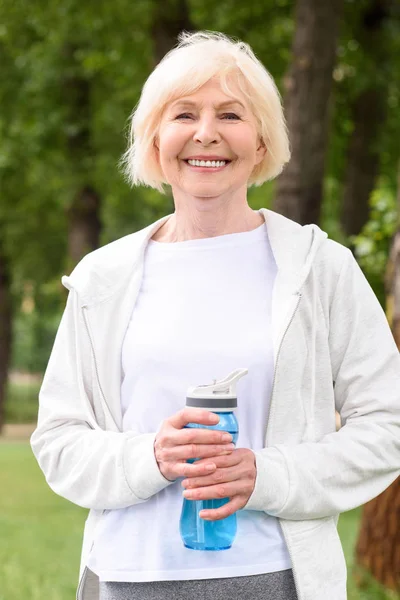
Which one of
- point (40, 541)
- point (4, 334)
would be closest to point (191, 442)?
point (40, 541)

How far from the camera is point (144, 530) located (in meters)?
2.74

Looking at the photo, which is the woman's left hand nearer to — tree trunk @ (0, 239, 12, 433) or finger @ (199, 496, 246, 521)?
finger @ (199, 496, 246, 521)

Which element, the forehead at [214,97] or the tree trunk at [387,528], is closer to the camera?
the forehead at [214,97]

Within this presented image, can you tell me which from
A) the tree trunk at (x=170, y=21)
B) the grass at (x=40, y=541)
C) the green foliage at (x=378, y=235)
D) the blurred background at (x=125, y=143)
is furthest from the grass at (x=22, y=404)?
the green foliage at (x=378, y=235)

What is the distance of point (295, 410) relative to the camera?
273cm

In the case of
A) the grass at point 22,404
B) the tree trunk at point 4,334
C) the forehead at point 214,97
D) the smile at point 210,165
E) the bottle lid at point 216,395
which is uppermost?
the forehead at point 214,97

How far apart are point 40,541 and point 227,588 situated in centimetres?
708

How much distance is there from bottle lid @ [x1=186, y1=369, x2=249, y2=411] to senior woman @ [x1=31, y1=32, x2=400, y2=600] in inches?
5.4

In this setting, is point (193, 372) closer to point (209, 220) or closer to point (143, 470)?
point (143, 470)

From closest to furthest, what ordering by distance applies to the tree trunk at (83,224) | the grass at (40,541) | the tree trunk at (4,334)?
the grass at (40,541) → the tree trunk at (83,224) → the tree trunk at (4,334)

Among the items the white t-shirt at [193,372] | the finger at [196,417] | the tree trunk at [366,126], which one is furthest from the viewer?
the tree trunk at [366,126]

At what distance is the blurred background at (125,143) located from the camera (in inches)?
327

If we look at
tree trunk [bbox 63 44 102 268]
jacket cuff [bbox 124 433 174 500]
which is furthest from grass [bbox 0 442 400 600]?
tree trunk [bbox 63 44 102 268]

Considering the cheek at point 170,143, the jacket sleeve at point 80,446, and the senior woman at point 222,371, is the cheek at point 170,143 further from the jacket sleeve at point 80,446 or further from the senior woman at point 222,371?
the jacket sleeve at point 80,446
